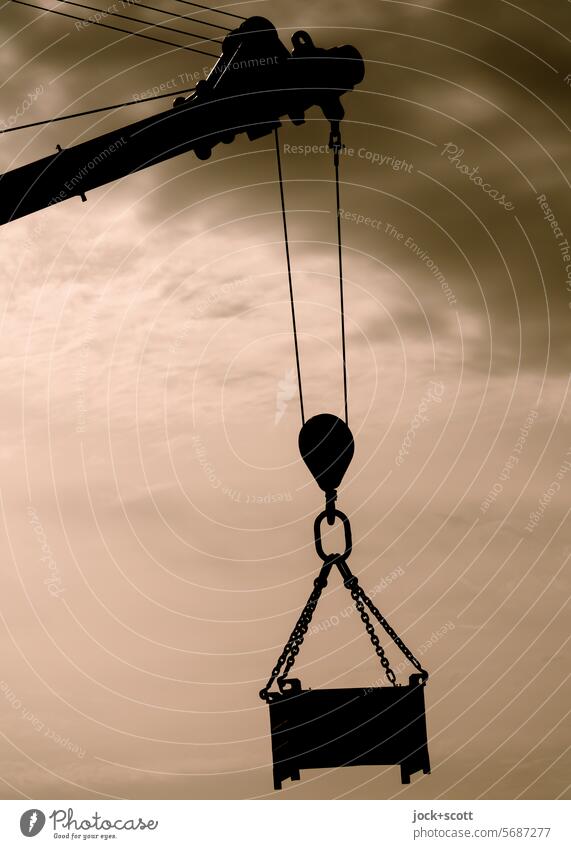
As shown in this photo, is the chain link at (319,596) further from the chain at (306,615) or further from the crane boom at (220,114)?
the crane boom at (220,114)

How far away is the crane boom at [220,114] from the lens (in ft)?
49.9

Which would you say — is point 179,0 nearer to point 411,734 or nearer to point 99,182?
point 99,182

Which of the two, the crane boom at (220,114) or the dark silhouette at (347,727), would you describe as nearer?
the dark silhouette at (347,727)

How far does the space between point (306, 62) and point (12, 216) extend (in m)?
4.27

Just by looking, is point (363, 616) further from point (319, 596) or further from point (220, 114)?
point (220, 114)

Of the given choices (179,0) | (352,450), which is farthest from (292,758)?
(179,0)

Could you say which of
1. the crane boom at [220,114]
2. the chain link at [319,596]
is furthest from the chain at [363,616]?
the crane boom at [220,114]

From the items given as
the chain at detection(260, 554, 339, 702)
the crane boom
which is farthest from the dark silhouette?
the crane boom

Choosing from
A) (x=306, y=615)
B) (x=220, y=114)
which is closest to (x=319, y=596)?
(x=306, y=615)

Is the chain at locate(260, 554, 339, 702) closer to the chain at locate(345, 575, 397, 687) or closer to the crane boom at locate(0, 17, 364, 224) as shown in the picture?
the chain at locate(345, 575, 397, 687)

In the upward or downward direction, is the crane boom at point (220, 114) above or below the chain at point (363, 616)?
above

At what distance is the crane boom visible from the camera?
49.9 feet

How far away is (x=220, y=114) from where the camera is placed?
15750 millimetres

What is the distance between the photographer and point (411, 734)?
1230 centimetres
